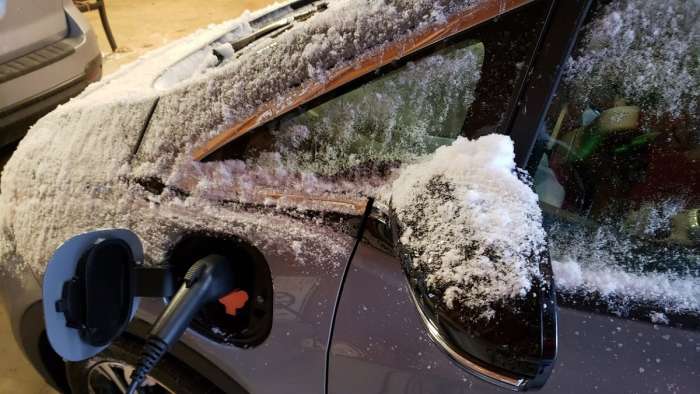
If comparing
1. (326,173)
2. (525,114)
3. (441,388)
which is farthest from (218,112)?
(441,388)

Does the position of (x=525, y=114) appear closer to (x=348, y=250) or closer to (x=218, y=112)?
(x=348, y=250)

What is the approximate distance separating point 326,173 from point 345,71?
0.23 m

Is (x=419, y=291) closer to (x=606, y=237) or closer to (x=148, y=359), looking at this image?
(x=606, y=237)

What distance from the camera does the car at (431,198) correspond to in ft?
2.85

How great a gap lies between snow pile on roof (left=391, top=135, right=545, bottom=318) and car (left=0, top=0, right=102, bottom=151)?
2.79 metres

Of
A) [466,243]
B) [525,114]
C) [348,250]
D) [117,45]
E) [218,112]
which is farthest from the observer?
[117,45]

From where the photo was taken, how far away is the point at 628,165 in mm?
1068

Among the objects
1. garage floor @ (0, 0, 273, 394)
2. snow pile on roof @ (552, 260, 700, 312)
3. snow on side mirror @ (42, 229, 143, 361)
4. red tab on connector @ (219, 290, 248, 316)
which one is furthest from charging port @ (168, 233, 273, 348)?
garage floor @ (0, 0, 273, 394)

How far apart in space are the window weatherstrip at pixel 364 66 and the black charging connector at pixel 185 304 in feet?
0.89

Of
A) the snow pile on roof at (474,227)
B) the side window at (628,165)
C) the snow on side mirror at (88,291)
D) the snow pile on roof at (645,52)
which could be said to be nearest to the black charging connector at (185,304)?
the snow on side mirror at (88,291)

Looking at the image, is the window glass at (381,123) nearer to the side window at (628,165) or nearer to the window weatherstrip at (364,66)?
the window weatherstrip at (364,66)

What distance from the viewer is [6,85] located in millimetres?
2857

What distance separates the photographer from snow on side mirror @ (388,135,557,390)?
774mm

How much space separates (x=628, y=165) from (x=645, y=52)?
23cm
